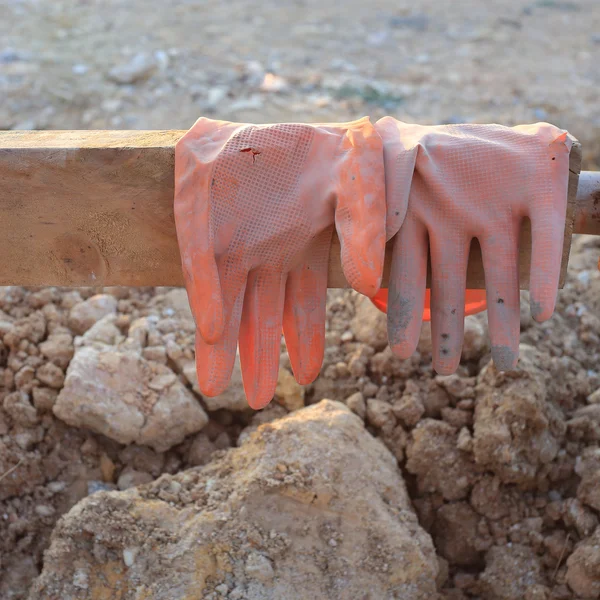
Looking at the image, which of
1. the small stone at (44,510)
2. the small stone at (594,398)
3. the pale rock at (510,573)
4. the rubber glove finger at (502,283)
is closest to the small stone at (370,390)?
the pale rock at (510,573)

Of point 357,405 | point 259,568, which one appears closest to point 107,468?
point 259,568

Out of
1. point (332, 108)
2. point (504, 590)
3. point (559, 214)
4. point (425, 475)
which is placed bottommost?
point (504, 590)

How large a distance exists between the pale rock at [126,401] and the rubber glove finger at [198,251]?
2.84 feet

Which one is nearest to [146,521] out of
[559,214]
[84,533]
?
[84,533]

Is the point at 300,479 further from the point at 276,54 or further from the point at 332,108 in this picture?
the point at 276,54

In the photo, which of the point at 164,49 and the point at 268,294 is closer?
the point at 268,294

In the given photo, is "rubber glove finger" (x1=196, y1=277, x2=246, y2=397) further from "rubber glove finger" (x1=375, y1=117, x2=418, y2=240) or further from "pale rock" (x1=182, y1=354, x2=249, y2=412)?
"pale rock" (x1=182, y1=354, x2=249, y2=412)

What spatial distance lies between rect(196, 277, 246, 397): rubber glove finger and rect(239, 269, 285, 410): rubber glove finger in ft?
0.15

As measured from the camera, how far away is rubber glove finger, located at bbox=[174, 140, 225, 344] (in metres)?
1.95

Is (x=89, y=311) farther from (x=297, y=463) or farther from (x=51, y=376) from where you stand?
(x=297, y=463)

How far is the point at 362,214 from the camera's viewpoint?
6.20 feet

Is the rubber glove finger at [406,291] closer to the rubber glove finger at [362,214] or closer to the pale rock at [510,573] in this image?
the rubber glove finger at [362,214]

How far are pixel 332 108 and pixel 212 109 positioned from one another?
2.63ft

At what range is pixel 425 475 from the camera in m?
2.70
